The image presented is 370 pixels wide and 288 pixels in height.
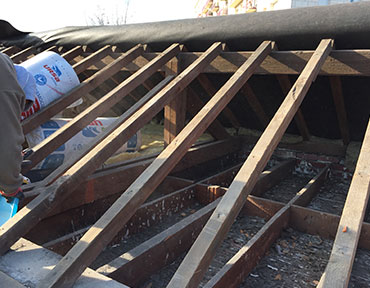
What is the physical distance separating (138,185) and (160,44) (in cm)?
253

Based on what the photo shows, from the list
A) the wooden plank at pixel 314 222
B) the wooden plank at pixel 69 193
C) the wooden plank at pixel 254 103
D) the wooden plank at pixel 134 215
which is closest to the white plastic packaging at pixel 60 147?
the wooden plank at pixel 134 215

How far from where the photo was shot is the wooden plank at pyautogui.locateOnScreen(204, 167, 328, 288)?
6.70 feet

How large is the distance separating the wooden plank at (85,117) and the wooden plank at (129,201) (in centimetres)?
97

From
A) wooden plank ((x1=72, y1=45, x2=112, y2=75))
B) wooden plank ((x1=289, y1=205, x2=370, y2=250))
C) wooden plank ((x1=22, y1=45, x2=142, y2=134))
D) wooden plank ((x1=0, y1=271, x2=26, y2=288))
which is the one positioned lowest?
wooden plank ((x1=289, y1=205, x2=370, y2=250))

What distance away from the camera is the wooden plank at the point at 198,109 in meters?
4.55

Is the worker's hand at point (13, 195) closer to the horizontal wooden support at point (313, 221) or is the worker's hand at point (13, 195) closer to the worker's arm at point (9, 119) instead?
the worker's arm at point (9, 119)

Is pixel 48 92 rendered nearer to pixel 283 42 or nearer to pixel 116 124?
pixel 116 124

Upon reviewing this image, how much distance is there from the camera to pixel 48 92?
316 centimetres

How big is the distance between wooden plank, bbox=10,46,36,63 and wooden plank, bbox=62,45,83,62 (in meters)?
0.74

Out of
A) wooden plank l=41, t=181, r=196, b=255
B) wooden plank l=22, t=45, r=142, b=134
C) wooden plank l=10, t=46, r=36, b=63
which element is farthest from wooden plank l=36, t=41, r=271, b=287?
wooden plank l=10, t=46, r=36, b=63

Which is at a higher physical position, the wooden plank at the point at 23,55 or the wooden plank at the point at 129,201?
the wooden plank at the point at 23,55

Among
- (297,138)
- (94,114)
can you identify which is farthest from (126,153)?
(297,138)

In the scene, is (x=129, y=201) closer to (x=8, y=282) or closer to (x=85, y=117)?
(x=8, y=282)

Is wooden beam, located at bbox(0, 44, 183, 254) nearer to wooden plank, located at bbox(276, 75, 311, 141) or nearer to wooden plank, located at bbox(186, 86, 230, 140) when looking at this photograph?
wooden plank, located at bbox(276, 75, 311, 141)
